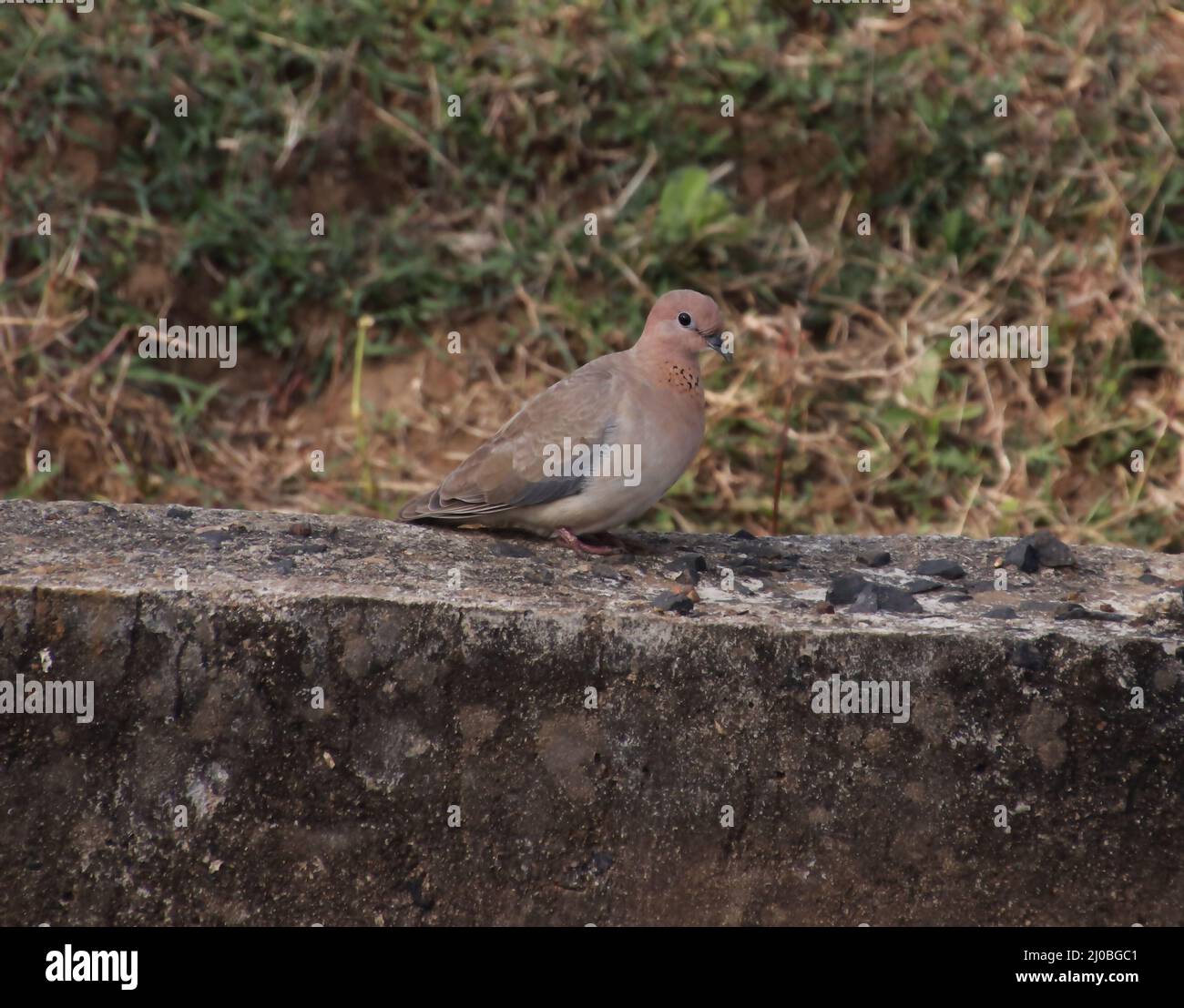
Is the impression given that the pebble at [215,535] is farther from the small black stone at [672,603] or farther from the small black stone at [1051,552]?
the small black stone at [1051,552]

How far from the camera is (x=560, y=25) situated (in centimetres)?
812

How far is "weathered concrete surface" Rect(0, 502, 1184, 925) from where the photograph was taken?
4.00 m

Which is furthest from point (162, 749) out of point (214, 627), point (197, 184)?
point (197, 184)

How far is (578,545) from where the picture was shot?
4.83 m

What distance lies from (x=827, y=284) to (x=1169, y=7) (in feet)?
8.08

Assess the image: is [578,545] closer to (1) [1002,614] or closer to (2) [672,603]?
(2) [672,603]

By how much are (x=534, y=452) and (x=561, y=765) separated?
42.3 inches

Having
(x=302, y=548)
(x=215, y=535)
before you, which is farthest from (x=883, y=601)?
(x=215, y=535)

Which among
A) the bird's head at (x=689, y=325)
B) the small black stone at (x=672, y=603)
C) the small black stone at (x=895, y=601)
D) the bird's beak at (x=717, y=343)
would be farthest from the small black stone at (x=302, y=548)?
the small black stone at (x=895, y=601)

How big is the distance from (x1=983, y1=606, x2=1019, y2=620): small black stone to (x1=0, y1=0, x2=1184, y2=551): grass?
9.29ft

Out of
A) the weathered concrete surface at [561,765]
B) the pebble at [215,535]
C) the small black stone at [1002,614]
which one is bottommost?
the weathered concrete surface at [561,765]

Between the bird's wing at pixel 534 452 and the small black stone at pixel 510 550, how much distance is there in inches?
4.2

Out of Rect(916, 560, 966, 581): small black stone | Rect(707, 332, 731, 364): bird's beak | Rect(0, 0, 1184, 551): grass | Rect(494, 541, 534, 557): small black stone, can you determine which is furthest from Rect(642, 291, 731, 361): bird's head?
Rect(0, 0, 1184, 551): grass

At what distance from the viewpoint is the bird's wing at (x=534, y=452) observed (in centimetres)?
475
